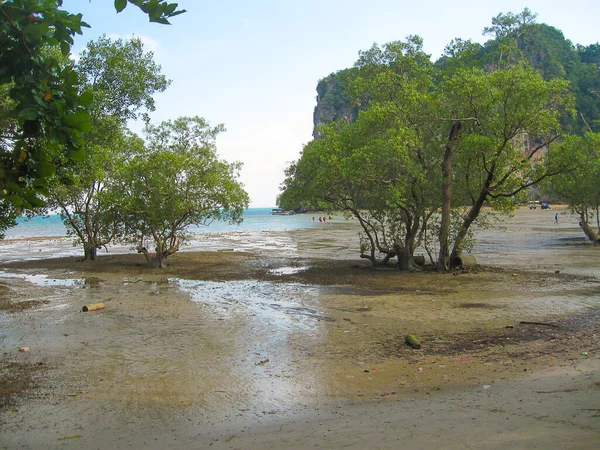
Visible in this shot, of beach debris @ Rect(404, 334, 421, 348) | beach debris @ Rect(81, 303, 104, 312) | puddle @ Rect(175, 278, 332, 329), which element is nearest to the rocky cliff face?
puddle @ Rect(175, 278, 332, 329)

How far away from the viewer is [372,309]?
38.3 feet

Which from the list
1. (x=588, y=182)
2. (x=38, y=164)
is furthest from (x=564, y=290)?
(x=588, y=182)

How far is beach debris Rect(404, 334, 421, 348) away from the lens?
8258mm

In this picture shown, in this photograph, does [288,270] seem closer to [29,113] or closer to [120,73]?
[120,73]

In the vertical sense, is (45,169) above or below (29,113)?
below

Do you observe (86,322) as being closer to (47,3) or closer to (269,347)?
(269,347)

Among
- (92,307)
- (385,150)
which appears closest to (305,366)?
(92,307)

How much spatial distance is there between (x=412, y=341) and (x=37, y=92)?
6.90 m

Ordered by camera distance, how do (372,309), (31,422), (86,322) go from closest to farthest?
(31,422)
(86,322)
(372,309)

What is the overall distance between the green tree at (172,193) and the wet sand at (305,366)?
4.85 metres

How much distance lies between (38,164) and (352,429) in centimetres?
369

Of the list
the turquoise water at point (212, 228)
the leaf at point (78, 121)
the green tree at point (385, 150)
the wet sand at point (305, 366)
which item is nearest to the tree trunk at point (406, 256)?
the green tree at point (385, 150)

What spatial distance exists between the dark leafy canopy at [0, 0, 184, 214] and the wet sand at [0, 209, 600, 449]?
9.34ft

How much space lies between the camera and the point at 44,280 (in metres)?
18.0
